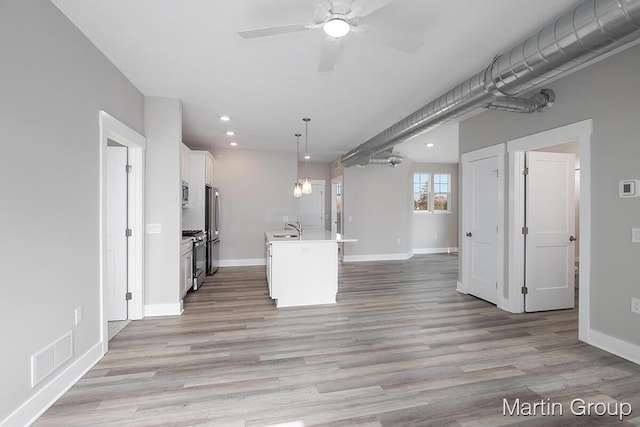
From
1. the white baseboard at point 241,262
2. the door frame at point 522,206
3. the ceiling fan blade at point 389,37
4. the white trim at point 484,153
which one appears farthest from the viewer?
the white baseboard at point 241,262

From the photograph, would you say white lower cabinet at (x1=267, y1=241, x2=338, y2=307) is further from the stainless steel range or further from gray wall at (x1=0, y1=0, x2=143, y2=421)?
gray wall at (x1=0, y1=0, x2=143, y2=421)

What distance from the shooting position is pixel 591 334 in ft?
9.48

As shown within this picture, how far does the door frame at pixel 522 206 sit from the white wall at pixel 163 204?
4.34 meters

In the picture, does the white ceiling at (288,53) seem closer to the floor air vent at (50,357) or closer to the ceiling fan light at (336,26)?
the ceiling fan light at (336,26)

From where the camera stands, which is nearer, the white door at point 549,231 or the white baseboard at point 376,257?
the white door at point 549,231

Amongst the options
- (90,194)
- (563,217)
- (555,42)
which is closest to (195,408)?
(90,194)

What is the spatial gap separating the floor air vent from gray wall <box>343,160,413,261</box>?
20.1 ft

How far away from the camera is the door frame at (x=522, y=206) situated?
115 inches

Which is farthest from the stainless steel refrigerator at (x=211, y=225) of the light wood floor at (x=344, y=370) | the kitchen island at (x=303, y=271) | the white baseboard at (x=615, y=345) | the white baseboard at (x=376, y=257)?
the white baseboard at (x=615, y=345)

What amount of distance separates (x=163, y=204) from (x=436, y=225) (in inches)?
304

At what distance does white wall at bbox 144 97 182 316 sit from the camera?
3713 millimetres

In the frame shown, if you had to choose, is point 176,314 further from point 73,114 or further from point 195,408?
point 73,114

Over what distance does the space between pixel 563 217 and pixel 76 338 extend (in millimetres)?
5507

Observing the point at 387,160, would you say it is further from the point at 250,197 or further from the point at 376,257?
the point at 250,197
